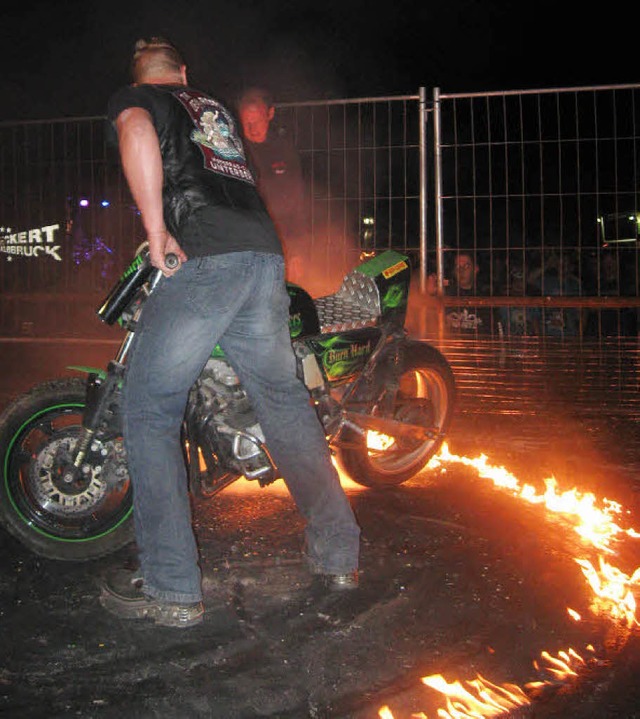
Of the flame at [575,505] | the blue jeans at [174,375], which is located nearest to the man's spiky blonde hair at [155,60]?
the blue jeans at [174,375]

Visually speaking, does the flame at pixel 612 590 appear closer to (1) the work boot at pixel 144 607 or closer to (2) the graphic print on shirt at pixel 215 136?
(1) the work boot at pixel 144 607

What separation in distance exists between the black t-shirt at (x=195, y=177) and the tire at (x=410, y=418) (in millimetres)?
1452

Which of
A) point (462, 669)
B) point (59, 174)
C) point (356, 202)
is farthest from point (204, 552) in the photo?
point (59, 174)

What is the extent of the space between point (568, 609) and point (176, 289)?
179 cm

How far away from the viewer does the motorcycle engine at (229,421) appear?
10.7 feet

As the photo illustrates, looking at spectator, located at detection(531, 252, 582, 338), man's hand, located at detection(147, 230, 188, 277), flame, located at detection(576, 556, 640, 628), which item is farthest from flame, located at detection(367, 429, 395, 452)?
spectator, located at detection(531, 252, 582, 338)

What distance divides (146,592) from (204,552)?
642 millimetres

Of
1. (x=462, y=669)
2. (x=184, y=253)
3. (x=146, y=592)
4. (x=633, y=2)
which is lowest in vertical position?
(x=462, y=669)

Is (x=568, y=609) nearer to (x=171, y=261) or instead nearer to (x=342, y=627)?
(x=342, y=627)

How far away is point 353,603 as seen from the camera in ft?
9.66

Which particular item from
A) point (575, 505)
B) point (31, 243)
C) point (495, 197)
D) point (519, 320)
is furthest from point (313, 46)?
point (575, 505)

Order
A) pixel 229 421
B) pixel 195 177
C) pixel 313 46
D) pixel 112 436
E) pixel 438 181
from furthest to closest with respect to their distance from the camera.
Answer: pixel 313 46 < pixel 438 181 < pixel 229 421 < pixel 112 436 < pixel 195 177

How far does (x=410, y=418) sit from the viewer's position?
4297 mm

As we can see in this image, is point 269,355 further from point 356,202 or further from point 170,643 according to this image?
point 356,202
